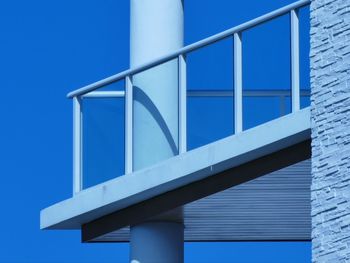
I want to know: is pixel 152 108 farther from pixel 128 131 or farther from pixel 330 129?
pixel 330 129

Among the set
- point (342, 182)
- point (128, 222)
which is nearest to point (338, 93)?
point (342, 182)

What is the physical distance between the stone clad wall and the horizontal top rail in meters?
1.41

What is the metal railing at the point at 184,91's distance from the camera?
67.4 ft

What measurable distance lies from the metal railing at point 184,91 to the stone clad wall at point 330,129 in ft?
4.05

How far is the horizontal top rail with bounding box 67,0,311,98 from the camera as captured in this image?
20.7 meters

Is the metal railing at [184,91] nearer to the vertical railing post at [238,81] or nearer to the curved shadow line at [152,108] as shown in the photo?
the vertical railing post at [238,81]

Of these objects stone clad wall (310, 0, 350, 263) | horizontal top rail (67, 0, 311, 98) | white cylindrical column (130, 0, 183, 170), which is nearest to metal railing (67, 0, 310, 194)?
horizontal top rail (67, 0, 311, 98)

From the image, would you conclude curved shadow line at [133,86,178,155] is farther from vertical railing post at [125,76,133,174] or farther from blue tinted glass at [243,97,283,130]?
blue tinted glass at [243,97,283,130]

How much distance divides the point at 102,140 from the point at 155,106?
52.3 inches

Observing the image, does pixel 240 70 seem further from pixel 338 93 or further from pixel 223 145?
pixel 338 93

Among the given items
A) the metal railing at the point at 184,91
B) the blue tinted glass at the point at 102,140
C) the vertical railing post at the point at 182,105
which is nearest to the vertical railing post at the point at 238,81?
the metal railing at the point at 184,91

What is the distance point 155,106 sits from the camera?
23.3m

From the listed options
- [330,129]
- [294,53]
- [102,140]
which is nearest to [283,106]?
[294,53]

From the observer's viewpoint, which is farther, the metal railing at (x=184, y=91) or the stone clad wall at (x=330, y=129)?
the metal railing at (x=184, y=91)
